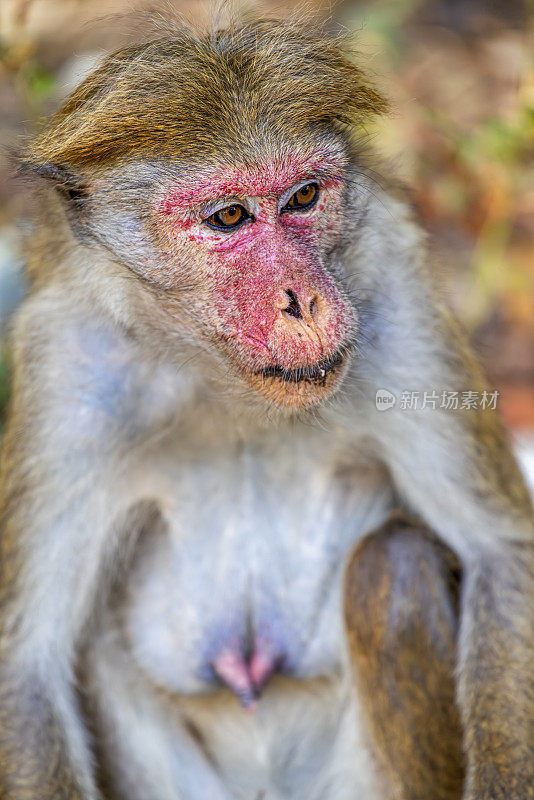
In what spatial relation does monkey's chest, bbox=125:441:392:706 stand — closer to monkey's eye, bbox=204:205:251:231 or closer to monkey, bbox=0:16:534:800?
monkey, bbox=0:16:534:800

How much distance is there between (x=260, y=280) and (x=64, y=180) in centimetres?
67

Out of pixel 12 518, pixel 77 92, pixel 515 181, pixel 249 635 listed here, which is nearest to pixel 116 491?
pixel 12 518

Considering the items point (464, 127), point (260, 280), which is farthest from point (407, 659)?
point (464, 127)

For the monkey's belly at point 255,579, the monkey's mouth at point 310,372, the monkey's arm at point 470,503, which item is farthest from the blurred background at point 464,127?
the monkey's mouth at point 310,372

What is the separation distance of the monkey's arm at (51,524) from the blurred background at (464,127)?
2.12 metres

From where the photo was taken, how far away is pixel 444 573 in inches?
149

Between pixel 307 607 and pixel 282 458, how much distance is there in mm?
545

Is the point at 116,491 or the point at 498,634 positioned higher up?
the point at 116,491

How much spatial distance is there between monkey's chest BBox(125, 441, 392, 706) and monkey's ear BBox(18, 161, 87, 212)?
1.03 metres

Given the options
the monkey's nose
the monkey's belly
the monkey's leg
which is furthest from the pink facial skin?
the monkey's leg

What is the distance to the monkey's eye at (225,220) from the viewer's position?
10.3 ft

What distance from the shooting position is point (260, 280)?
10.1 feet

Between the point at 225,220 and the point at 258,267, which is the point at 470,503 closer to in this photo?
the point at 258,267

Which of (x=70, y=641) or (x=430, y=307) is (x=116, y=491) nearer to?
(x=70, y=641)
